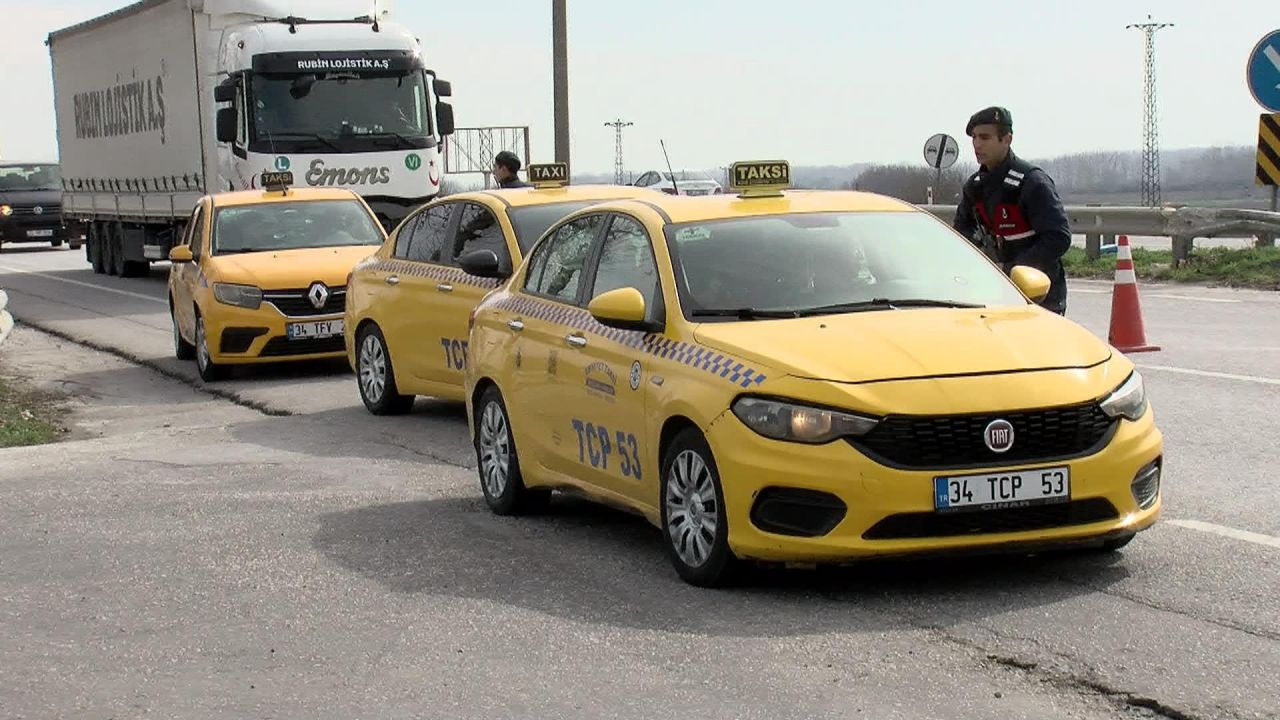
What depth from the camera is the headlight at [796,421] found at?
6949mm

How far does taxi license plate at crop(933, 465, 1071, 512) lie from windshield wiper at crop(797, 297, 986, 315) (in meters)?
1.16

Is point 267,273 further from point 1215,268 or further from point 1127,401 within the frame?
point 1215,268

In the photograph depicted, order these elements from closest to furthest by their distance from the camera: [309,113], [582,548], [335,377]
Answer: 1. [582,548]
2. [335,377]
3. [309,113]

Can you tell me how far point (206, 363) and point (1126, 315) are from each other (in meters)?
7.60

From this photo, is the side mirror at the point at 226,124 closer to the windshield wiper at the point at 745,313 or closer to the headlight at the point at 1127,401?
the windshield wiper at the point at 745,313

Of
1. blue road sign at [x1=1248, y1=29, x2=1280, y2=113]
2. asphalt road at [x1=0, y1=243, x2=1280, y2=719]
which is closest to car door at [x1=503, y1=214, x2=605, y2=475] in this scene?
asphalt road at [x1=0, y1=243, x2=1280, y2=719]

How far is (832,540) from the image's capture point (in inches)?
276

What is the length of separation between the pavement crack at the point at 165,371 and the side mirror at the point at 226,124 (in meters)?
3.22

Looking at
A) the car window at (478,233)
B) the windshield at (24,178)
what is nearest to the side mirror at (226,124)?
the car window at (478,233)

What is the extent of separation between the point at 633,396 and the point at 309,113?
61.1 ft

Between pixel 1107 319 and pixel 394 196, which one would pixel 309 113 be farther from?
pixel 1107 319

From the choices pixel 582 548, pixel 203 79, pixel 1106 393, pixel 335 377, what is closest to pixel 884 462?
pixel 1106 393

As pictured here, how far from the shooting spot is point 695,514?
748cm

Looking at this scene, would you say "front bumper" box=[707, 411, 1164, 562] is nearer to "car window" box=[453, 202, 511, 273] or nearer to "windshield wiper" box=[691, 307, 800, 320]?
"windshield wiper" box=[691, 307, 800, 320]
